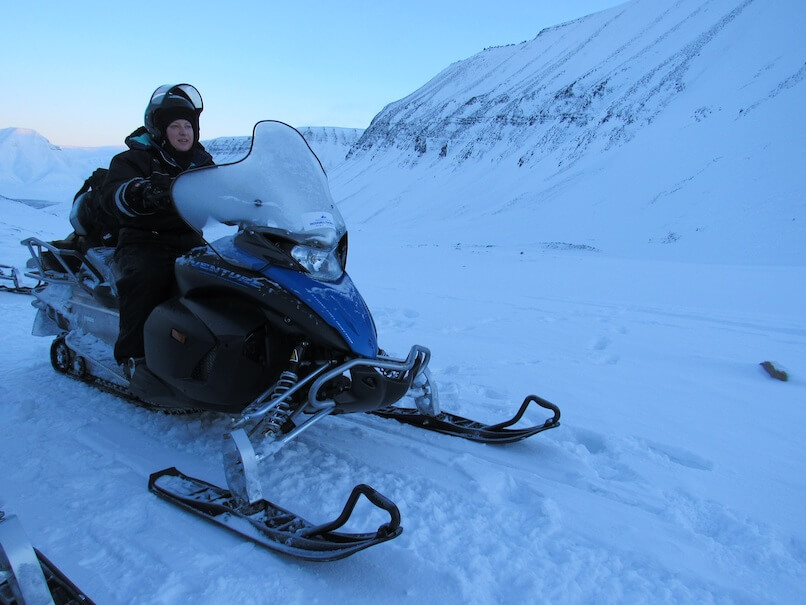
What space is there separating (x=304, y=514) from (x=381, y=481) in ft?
1.31

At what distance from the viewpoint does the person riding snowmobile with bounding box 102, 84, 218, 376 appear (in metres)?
Answer: 2.92

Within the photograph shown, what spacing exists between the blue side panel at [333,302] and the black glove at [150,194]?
58 centimetres

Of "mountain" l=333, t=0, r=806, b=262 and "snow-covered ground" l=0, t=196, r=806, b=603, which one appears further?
"mountain" l=333, t=0, r=806, b=262

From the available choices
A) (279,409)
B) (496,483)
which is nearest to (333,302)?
(279,409)

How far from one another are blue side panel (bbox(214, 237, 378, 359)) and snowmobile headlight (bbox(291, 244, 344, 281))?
0.04 metres

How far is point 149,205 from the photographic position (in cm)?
286

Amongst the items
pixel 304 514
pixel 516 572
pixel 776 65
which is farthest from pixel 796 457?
pixel 776 65

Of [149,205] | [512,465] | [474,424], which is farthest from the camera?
[474,424]

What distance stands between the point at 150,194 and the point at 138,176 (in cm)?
49

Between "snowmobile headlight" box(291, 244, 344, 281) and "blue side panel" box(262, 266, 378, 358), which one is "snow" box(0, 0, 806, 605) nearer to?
"blue side panel" box(262, 266, 378, 358)

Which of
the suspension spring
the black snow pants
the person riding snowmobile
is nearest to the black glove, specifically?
the person riding snowmobile

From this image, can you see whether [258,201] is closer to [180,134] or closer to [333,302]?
[333,302]

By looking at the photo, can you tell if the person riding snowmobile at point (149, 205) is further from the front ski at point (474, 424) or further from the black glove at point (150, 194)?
the front ski at point (474, 424)

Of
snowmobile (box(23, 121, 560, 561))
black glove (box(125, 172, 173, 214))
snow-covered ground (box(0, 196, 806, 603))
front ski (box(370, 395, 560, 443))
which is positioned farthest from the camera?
front ski (box(370, 395, 560, 443))
